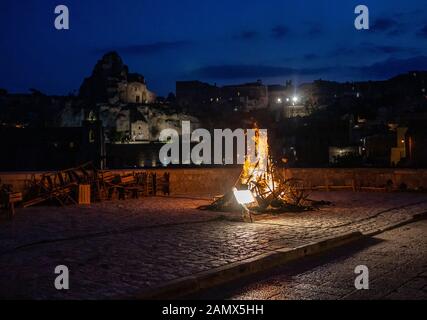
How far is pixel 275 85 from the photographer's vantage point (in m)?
128

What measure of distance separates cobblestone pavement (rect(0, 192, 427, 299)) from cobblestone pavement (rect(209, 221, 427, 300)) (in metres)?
0.80

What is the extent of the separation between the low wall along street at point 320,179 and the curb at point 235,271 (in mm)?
12612

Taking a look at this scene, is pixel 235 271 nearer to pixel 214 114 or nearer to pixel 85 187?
pixel 85 187

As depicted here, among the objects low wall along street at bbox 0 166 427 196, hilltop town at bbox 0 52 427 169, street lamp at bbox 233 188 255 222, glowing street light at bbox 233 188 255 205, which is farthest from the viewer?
hilltop town at bbox 0 52 427 169

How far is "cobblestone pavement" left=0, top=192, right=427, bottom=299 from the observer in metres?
6.64

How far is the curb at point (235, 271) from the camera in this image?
20.5 feet

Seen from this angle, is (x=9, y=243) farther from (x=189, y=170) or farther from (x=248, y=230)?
(x=189, y=170)

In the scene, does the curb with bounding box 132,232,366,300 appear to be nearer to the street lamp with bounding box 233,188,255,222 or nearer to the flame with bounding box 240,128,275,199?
the street lamp with bounding box 233,188,255,222

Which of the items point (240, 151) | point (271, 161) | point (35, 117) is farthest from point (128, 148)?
point (271, 161)

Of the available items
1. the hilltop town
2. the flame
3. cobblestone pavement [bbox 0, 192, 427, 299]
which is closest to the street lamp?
cobblestone pavement [bbox 0, 192, 427, 299]

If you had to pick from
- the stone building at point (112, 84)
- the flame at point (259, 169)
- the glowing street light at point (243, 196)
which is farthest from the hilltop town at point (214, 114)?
the glowing street light at point (243, 196)
